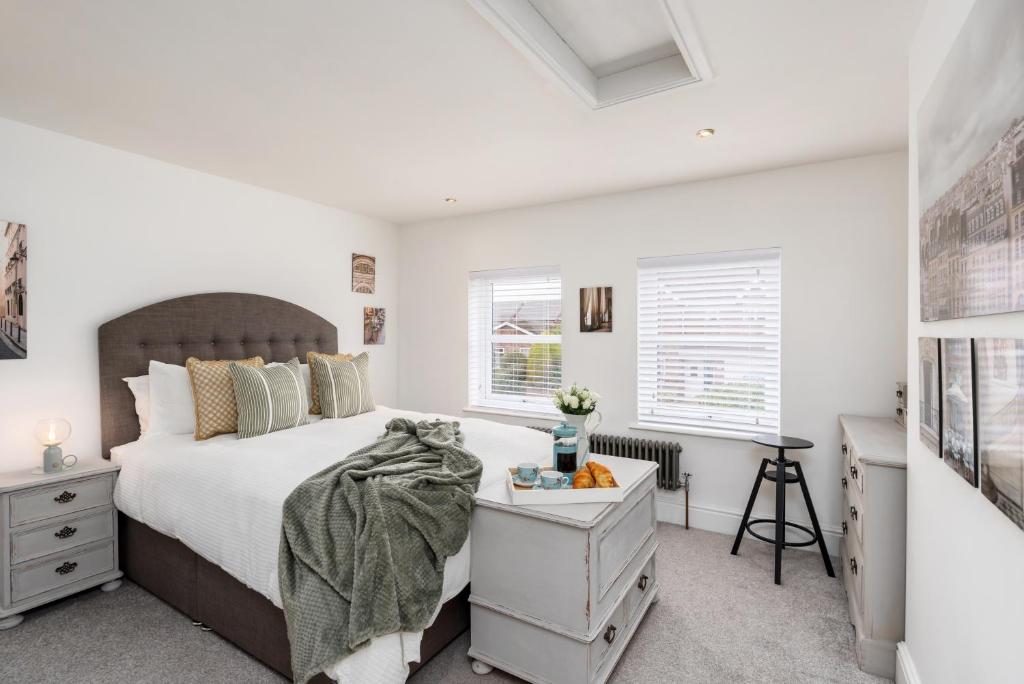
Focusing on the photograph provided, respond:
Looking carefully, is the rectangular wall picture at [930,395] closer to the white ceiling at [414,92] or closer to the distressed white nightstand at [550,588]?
the distressed white nightstand at [550,588]

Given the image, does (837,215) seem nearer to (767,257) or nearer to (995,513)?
(767,257)

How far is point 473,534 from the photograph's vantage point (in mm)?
1981

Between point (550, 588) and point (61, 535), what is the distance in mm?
2460

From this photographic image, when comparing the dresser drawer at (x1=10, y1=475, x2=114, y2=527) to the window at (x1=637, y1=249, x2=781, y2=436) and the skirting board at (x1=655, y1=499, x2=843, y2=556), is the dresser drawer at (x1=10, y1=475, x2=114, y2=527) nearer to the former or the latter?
the skirting board at (x1=655, y1=499, x2=843, y2=556)

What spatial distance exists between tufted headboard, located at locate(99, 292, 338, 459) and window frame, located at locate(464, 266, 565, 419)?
1.29 meters

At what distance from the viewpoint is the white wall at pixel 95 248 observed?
8.61 ft

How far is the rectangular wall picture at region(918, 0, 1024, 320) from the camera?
97cm

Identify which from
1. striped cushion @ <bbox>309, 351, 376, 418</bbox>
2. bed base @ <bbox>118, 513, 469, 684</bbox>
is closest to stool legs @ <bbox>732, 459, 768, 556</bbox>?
bed base @ <bbox>118, 513, 469, 684</bbox>

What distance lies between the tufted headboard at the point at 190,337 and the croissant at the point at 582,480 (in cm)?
269

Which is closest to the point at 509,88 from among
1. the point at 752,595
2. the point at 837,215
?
the point at 837,215

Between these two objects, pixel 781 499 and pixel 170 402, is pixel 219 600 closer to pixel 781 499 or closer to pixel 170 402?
pixel 170 402

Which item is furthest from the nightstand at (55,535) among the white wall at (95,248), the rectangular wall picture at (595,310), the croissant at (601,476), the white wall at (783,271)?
the rectangular wall picture at (595,310)

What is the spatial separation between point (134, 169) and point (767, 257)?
408cm

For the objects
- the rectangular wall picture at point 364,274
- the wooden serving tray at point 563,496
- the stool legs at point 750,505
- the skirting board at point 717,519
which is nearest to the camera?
the wooden serving tray at point 563,496
